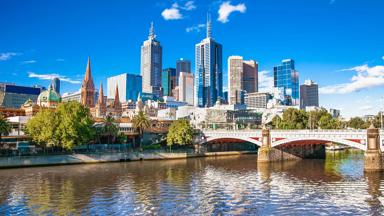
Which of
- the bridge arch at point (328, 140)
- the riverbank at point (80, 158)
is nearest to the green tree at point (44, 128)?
the riverbank at point (80, 158)

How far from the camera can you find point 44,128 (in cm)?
10281

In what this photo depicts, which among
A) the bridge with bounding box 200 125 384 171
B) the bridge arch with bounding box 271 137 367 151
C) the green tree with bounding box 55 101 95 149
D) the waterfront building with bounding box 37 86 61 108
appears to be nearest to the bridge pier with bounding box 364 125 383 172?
the bridge with bounding box 200 125 384 171

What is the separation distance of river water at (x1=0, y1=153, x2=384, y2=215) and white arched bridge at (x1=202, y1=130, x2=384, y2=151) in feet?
23.7

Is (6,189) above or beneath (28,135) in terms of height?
beneath

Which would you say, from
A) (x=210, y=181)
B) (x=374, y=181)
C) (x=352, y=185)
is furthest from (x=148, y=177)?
(x=374, y=181)

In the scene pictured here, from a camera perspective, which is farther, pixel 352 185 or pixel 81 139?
pixel 81 139

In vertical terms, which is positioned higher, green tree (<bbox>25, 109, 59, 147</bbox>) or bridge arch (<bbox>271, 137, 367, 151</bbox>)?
green tree (<bbox>25, 109, 59, 147</bbox>)

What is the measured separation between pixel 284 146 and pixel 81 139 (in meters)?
61.3

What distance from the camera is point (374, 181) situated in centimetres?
7319

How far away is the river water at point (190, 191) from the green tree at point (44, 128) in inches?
442

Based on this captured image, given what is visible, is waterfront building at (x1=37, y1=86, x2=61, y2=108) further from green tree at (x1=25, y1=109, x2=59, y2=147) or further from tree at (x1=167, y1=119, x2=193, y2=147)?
tree at (x1=167, y1=119, x2=193, y2=147)

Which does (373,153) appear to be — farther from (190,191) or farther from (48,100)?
(48,100)

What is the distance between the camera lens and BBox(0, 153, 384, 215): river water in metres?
50.6

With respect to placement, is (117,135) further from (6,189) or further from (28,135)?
(6,189)
